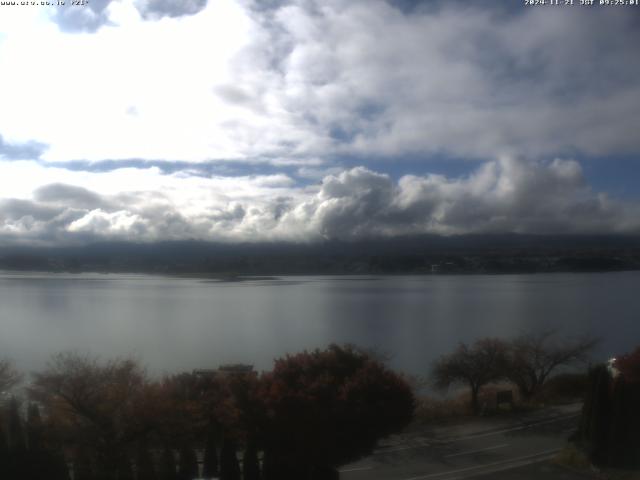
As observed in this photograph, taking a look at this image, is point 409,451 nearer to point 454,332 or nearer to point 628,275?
point 454,332

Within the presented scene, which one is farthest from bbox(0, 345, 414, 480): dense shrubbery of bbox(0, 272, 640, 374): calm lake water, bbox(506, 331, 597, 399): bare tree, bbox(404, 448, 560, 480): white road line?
bbox(0, 272, 640, 374): calm lake water

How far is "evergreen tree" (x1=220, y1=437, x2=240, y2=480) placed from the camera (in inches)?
332

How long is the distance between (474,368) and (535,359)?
2.98 meters

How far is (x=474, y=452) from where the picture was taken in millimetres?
10156

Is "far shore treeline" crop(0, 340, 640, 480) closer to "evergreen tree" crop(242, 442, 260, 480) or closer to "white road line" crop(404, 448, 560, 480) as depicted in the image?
"evergreen tree" crop(242, 442, 260, 480)

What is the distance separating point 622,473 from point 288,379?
550cm

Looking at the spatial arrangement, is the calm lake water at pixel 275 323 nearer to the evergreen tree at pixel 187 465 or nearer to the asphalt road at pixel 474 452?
the asphalt road at pixel 474 452

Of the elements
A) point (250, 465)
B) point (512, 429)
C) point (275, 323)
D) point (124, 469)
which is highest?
point (124, 469)

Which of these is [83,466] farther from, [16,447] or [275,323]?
[275,323]

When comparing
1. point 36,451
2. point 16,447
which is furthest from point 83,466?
point 16,447

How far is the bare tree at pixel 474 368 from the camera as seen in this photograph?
1578 centimetres

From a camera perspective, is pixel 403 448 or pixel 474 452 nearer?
pixel 474 452

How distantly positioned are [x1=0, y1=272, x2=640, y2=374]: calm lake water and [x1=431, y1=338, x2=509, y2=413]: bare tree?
15.6 ft

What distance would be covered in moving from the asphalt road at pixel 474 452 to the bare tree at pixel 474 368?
10.1 ft
